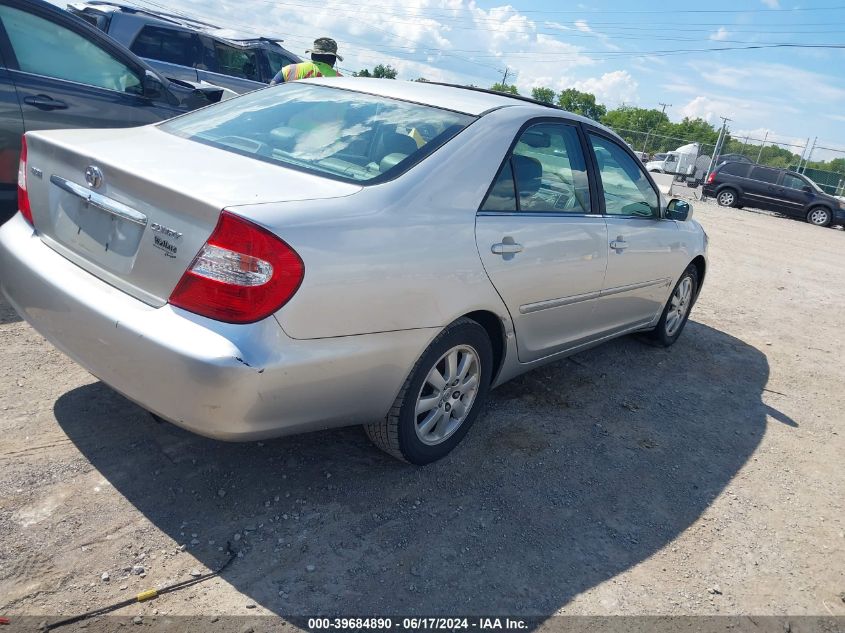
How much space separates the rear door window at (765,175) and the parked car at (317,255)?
70.2 feet

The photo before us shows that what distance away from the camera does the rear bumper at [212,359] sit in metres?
2.21

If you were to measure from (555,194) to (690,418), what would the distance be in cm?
181

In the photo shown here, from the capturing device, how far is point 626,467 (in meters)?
3.57

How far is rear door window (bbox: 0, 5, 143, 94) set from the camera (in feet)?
15.1

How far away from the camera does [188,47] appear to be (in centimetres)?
1116

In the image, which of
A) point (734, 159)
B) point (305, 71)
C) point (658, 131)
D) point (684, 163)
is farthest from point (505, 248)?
point (658, 131)

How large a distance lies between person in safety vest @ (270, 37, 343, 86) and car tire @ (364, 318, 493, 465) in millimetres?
→ 4129

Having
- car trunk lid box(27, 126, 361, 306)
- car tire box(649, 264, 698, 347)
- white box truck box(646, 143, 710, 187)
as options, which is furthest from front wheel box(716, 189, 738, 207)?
car trunk lid box(27, 126, 361, 306)

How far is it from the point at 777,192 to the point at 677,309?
19674 millimetres

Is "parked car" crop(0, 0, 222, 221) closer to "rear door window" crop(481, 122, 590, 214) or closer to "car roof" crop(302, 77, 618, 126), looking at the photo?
"car roof" crop(302, 77, 618, 126)

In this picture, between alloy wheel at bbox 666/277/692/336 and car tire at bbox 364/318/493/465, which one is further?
alloy wheel at bbox 666/277/692/336

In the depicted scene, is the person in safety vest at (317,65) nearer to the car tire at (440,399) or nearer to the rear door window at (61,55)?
the rear door window at (61,55)

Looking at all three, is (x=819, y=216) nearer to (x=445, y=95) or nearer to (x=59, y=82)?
(x=445, y=95)

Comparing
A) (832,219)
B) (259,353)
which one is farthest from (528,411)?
(832,219)
